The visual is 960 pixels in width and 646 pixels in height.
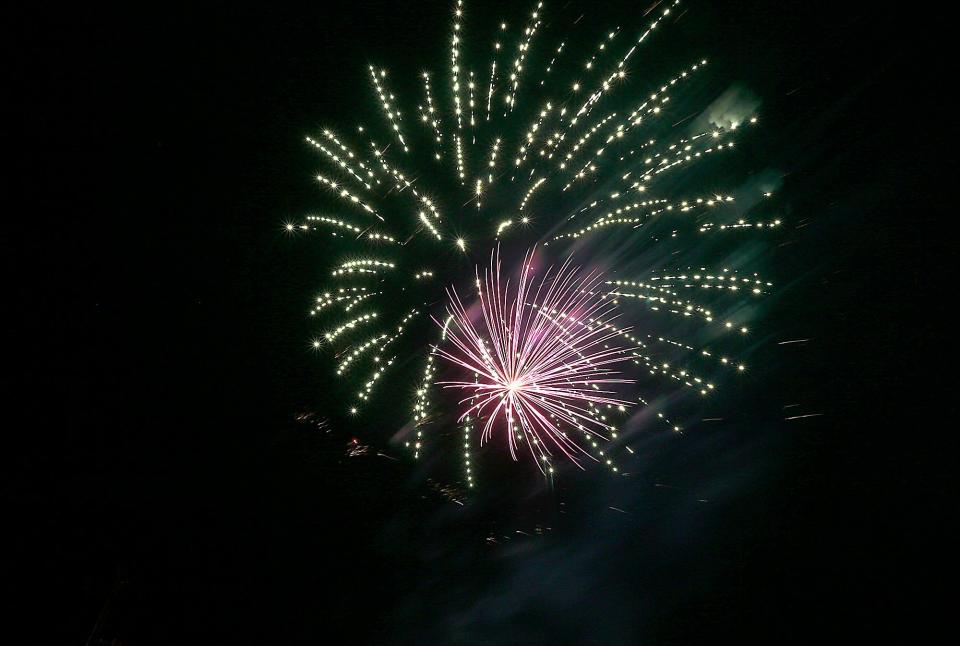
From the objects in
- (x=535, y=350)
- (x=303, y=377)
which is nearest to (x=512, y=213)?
(x=535, y=350)

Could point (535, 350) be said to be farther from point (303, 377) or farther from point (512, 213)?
point (303, 377)

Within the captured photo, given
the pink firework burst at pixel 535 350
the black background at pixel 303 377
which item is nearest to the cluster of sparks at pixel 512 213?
the pink firework burst at pixel 535 350

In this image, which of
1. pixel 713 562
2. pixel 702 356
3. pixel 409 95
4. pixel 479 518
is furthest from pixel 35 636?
pixel 702 356

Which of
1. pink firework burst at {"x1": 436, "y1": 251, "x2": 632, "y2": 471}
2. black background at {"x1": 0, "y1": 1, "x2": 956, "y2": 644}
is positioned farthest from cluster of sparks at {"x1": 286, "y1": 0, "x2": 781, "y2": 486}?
black background at {"x1": 0, "y1": 1, "x2": 956, "y2": 644}

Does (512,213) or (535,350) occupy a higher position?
(512,213)

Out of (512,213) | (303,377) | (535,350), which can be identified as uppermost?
(512,213)

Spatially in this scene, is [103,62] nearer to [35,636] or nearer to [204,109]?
[204,109]
